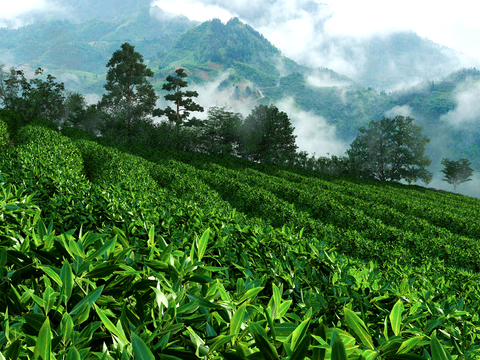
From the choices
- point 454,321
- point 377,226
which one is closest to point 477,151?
point 377,226

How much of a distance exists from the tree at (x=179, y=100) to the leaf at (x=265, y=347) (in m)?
35.4

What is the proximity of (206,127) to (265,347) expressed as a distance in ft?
115

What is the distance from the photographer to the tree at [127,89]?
105 ft

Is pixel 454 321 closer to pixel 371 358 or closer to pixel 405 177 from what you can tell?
pixel 371 358

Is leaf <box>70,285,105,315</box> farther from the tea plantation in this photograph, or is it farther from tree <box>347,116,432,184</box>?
tree <box>347,116,432,184</box>

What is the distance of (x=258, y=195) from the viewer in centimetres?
1002

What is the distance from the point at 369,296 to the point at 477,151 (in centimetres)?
14385

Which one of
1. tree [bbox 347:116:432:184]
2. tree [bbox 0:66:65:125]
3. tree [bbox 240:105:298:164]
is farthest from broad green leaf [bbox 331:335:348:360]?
tree [bbox 347:116:432:184]

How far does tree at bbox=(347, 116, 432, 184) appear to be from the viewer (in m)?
35.0

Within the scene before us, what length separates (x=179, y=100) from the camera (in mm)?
36312

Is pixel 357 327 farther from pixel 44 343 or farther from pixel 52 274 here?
pixel 52 274

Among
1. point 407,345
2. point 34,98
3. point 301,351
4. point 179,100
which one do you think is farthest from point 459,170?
point 34,98

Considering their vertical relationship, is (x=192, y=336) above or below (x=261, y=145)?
below

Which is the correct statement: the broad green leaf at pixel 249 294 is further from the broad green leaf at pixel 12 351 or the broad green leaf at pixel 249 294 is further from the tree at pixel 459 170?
the tree at pixel 459 170
